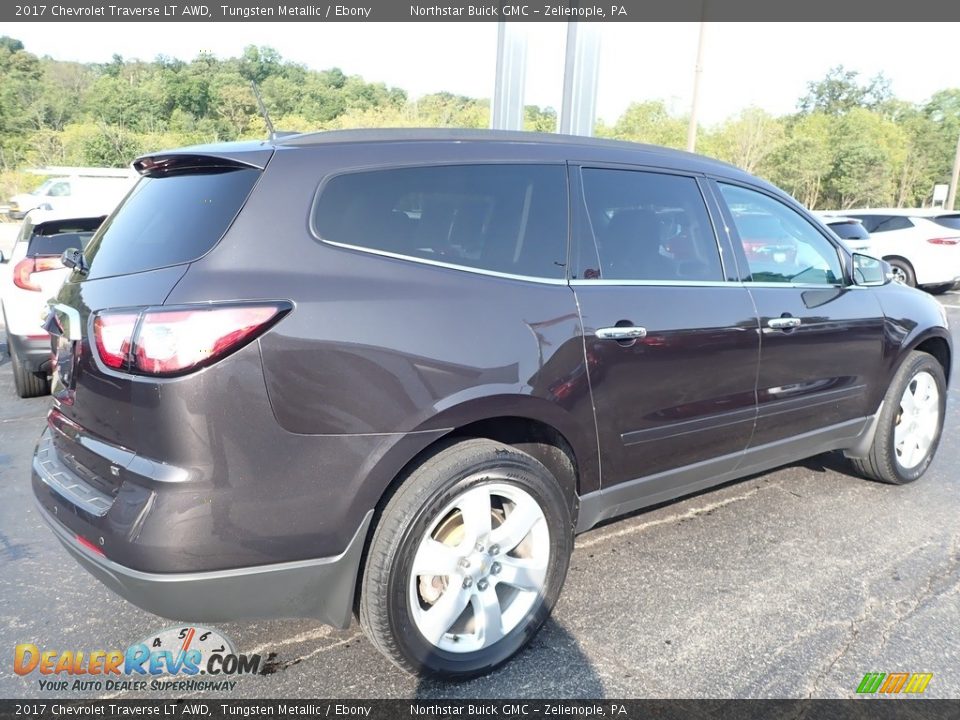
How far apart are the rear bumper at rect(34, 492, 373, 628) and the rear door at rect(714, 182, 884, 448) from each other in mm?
2084

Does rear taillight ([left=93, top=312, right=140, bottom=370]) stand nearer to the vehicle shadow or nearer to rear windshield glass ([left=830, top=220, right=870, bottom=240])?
the vehicle shadow

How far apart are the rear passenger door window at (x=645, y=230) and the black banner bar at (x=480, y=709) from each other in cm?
148

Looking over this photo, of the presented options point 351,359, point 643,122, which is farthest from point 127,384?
point 643,122

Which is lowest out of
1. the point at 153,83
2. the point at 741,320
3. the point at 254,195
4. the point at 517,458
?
the point at 517,458

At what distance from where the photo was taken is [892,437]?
396 cm

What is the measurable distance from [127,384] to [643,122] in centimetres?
4869

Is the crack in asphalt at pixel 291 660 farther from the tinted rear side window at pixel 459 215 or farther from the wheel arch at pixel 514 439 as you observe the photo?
the tinted rear side window at pixel 459 215

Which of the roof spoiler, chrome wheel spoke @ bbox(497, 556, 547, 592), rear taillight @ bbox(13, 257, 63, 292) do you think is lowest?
chrome wheel spoke @ bbox(497, 556, 547, 592)

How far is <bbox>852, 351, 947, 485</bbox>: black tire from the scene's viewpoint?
3.93m

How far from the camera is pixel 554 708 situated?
7.34 feet

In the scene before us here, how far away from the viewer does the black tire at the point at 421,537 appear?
6.86 feet

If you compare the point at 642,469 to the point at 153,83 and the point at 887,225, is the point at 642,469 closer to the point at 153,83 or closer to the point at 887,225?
the point at 887,225

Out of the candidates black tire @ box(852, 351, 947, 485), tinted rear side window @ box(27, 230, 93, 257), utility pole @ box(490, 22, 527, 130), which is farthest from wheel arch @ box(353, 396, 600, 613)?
utility pole @ box(490, 22, 527, 130)

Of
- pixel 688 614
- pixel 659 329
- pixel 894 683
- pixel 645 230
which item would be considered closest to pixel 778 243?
pixel 645 230
